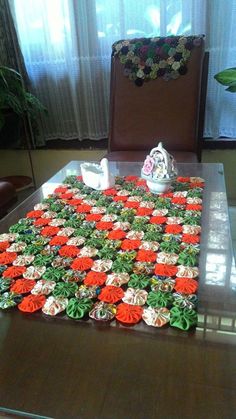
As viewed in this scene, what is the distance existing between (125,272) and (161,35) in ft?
5.52

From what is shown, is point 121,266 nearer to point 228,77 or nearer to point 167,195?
point 167,195

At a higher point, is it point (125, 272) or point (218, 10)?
point (218, 10)

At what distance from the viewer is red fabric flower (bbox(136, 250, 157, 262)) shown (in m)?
0.72

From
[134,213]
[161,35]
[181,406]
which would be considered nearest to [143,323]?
[181,406]

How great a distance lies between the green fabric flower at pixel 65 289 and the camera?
625mm

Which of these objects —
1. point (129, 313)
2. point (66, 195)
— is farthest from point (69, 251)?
point (66, 195)

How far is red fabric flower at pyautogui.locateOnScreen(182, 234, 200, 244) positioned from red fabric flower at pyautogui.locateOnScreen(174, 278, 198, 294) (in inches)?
5.8

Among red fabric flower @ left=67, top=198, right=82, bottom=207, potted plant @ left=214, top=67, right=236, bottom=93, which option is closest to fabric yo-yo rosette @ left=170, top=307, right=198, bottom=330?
red fabric flower @ left=67, top=198, right=82, bottom=207

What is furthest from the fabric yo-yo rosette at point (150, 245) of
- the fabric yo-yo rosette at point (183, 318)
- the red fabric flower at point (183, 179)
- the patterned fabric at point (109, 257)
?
the red fabric flower at point (183, 179)

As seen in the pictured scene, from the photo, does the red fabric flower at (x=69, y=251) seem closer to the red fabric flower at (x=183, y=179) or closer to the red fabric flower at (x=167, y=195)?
the red fabric flower at (x=167, y=195)

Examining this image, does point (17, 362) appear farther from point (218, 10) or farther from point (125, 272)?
point (218, 10)

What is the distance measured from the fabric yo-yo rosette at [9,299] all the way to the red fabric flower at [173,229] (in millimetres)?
397

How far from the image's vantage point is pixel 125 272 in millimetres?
677

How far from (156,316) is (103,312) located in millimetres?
94
